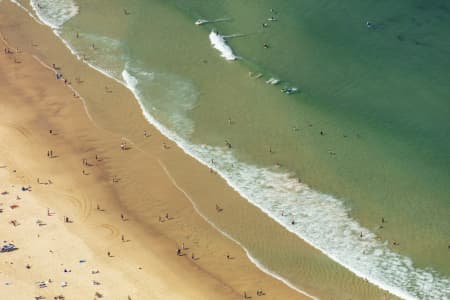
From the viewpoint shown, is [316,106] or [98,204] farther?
[316,106]

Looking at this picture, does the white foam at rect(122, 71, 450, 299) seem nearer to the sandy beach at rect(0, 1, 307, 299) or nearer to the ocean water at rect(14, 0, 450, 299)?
the ocean water at rect(14, 0, 450, 299)

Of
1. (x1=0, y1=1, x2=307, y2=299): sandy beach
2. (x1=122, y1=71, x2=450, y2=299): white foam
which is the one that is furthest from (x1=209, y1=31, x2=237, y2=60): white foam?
(x1=122, y1=71, x2=450, y2=299): white foam

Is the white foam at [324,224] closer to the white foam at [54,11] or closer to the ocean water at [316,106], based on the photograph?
the ocean water at [316,106]

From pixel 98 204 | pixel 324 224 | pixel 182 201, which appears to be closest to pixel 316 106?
pixel 324 224

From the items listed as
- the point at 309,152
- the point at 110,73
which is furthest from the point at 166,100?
the point at 309,152

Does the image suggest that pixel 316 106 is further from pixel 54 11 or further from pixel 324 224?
pixel 54 11

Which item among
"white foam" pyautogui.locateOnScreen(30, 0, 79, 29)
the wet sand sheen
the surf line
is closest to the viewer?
the surf line

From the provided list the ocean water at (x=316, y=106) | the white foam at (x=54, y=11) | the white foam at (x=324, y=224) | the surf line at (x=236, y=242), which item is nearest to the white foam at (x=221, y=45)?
the ocean water at (x=316, y=106)
